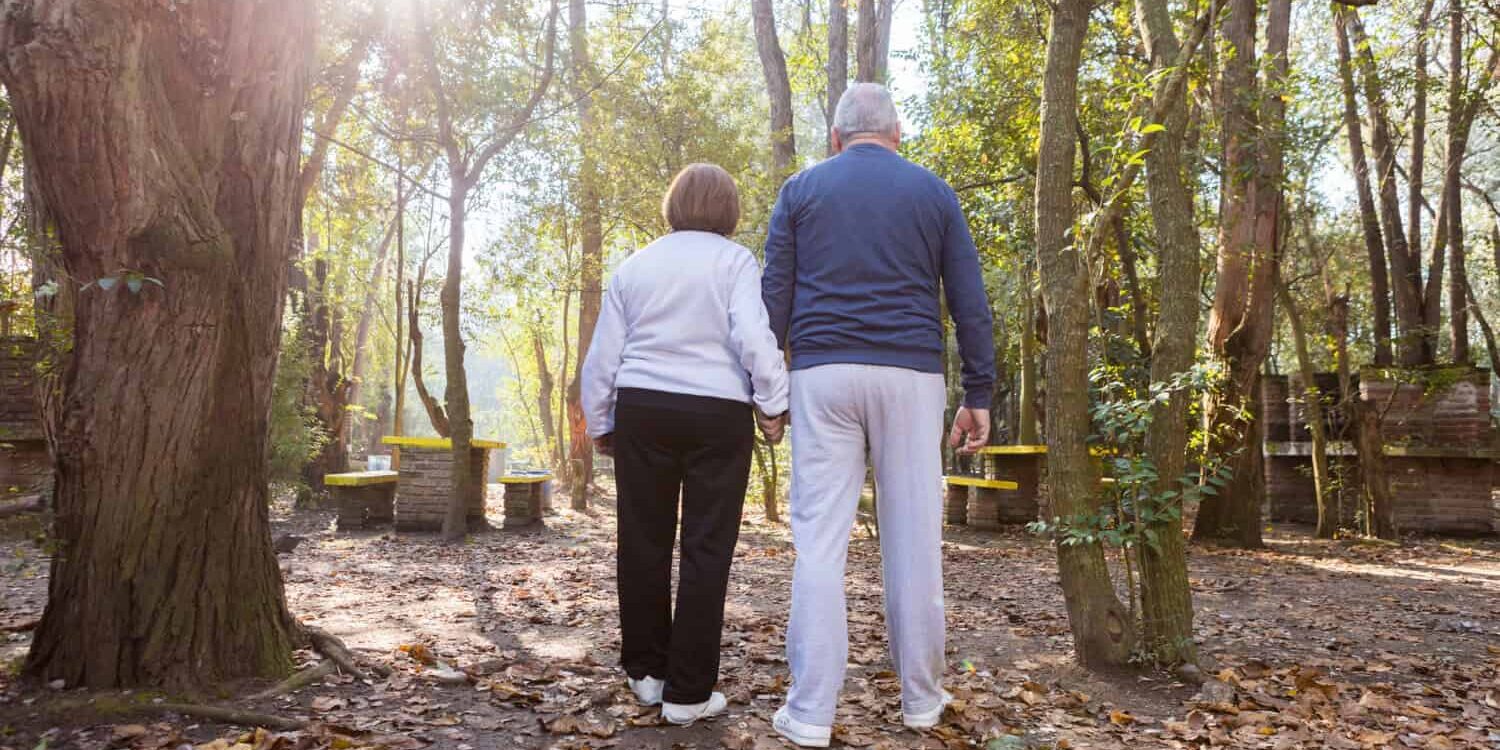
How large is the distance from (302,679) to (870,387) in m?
2.30

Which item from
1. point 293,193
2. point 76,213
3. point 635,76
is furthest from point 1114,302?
point 76,213

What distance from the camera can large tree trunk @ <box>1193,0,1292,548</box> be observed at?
8.48m

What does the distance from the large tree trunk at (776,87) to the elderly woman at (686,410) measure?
9.11 m

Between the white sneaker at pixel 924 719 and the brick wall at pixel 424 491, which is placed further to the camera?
the brick wall at pixel 424 491

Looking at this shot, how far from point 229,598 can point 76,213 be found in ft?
4.61

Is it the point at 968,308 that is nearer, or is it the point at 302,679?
the point at 968,308

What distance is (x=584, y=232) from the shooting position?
14875 millimetres

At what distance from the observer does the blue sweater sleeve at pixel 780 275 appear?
3.32 metres

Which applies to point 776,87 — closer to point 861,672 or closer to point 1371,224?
point 1371,224

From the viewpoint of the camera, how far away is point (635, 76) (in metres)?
13.0

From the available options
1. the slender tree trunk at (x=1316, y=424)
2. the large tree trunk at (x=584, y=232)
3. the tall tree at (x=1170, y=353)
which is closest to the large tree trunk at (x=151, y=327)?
the tall tree at (x=1170, y=353)

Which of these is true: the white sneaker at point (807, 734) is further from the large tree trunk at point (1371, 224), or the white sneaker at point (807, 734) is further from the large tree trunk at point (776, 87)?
the large tree trunk at point (1371, 224)

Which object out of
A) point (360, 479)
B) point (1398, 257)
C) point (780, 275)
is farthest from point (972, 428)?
point (1398, 257)

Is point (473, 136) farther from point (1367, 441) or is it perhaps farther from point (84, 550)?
point (1367, 441)
